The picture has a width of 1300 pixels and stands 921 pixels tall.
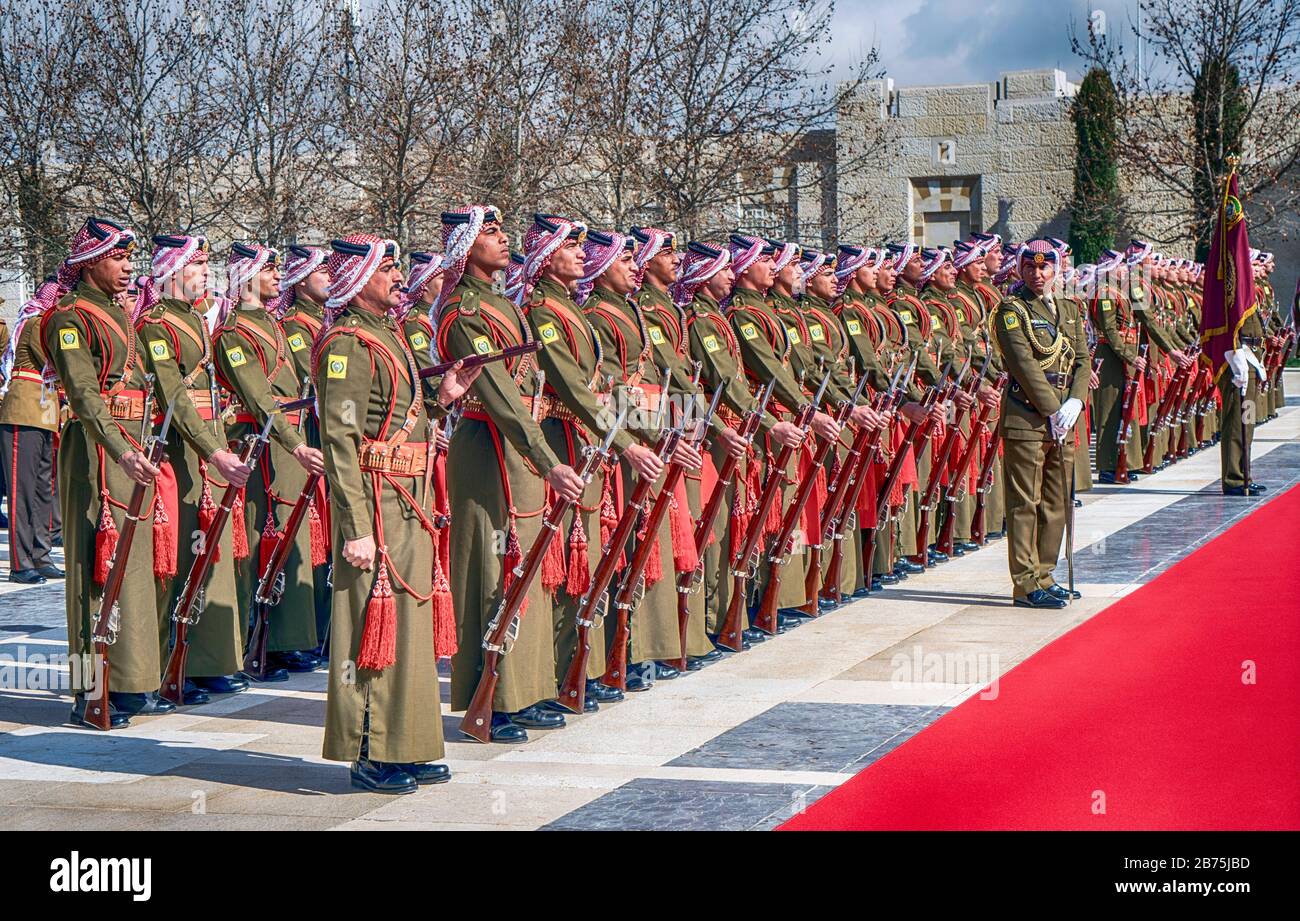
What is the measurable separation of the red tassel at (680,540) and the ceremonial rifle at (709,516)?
0.11 m

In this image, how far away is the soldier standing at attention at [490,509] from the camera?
746 cm

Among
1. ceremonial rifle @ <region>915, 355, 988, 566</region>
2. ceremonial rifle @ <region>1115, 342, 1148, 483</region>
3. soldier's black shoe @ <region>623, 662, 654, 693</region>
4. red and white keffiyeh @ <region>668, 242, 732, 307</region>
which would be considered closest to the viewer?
soldier's black shoe @ <region>623, 662, 654, 693</region>

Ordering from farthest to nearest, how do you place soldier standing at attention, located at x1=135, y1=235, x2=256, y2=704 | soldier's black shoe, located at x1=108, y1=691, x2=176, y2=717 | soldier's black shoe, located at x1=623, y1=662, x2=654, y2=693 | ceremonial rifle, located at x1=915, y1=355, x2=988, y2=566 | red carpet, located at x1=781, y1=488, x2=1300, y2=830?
1. ceremonial rifle, located at x1=915, y1=355, x2=988, y2=566
2. soldier's black shoe, located at x1=623, y1=662, x2=654, y2=693
3. soldier standing at attention, located at x1=135, y1=235, x2=256, y2=704
4. soldier's black shoe, located at x1=108, y1=691, x2=176, y2=717
5. red carpet, located at x1=781, y1=488, x2=1300, y2=830

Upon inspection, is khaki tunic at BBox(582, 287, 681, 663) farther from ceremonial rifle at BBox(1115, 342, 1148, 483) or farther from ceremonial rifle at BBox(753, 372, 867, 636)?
ceremonial rifle at BBox(1115, 342, 1148, 483)

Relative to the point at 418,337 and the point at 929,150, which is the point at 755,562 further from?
the point at 929,150

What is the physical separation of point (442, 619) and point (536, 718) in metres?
1.07

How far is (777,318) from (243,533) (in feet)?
10.3

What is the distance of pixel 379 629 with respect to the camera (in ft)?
21.5

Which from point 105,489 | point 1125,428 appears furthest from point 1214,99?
point 105,489

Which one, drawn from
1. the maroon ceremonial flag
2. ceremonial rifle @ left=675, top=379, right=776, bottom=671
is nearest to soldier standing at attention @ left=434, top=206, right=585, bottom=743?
ceremonial rifle @ left=675, top=379, right=776, bottom=671

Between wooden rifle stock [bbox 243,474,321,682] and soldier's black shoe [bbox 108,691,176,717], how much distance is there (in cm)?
77

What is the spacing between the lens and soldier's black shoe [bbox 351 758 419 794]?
6637mm

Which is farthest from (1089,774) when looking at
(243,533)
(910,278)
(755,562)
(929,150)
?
(929,150)
